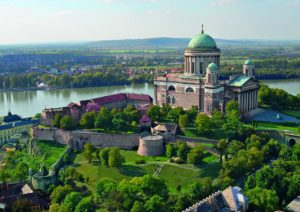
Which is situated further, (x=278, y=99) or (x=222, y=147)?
(x=278, y=99)

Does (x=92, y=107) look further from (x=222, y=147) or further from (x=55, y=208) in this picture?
(x=55, y=208)

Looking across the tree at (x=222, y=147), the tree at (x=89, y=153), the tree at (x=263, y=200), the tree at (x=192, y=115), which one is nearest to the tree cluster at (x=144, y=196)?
the tree at (x=263, y=200)

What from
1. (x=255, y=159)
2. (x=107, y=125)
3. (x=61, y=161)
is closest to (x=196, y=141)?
(x=255, y=159)

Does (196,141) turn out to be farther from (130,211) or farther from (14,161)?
(14,161)

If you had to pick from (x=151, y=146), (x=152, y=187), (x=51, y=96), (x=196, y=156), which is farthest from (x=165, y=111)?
(x=51, y=96)

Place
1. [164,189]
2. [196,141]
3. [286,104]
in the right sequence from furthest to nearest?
[286,104], [196,141], [164,189]

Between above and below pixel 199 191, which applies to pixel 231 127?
above

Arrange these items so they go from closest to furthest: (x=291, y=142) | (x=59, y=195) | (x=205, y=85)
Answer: (x=59, y=195), (x=291, y=142), (x=205, y=85)

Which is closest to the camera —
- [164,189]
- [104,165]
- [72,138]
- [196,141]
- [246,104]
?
[164,189]

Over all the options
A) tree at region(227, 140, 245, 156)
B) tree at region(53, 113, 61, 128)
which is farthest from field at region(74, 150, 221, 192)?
tree at region(53, 113, 61, 128)
